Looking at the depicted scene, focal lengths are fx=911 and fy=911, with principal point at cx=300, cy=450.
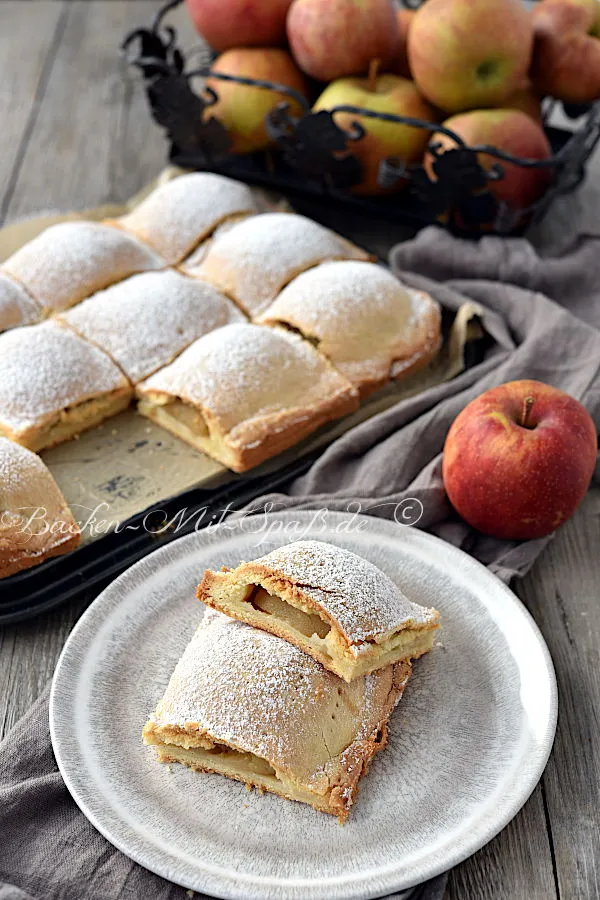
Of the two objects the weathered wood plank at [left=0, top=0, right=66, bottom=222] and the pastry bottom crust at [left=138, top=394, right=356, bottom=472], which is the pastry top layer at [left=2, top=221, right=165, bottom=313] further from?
the weathered wood plank at [left=0, top=0, right=66, bottom=222]

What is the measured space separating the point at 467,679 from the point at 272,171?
1890mm

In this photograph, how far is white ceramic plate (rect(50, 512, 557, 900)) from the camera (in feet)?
3.93

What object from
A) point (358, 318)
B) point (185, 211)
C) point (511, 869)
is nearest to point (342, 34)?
point (185, 211)

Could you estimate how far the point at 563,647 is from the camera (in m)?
1.64

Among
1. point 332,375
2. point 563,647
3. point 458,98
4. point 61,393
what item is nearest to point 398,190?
point 458,98

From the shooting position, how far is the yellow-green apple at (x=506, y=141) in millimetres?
2439

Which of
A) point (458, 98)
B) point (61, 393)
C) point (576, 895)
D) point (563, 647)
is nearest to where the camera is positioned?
point (576, 895)

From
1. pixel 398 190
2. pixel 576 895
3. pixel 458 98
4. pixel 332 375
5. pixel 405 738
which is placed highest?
pixel 458 98

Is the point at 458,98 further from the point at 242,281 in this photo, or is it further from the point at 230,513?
the point at 230,513

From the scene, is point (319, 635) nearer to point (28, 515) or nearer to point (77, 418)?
point (28, 515)

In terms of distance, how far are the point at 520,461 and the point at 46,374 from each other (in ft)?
3.38

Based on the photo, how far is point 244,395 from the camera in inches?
78.1

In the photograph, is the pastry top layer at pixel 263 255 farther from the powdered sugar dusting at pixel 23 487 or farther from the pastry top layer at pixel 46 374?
the powdered sugar dusting at pixel 23 487

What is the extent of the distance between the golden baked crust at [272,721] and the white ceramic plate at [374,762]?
1.2 inches
